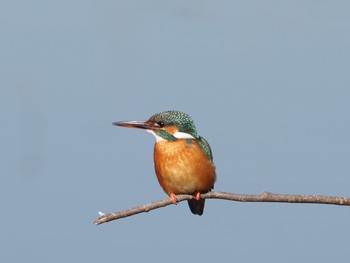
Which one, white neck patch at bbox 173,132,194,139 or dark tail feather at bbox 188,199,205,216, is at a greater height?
white neck patch at bbox 173,132,194,139

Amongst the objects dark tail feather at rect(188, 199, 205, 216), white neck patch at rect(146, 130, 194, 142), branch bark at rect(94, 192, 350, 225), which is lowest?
dark tail feather at rect(188, 199, 205, 216)

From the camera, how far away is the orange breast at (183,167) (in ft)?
23.2

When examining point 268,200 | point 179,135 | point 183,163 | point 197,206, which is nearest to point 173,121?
point 179,135

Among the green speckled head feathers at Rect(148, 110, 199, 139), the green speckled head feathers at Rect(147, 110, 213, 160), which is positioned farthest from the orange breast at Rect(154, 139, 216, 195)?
the green speckled head feathers at Rect(148, 110, 199, 139)

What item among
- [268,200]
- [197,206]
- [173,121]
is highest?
[173,121]

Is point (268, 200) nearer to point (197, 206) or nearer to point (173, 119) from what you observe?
point (173, 119)

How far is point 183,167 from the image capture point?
7141 millimetres

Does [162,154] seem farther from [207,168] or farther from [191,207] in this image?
[191,207]

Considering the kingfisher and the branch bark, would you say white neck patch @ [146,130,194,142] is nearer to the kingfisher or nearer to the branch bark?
the kingfisher

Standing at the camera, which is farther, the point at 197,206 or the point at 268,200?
the point at 197,206

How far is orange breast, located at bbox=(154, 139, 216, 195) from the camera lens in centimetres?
708

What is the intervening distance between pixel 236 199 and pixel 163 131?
1942mm

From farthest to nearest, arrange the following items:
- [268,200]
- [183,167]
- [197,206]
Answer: [197,206], [183,167], [268,200]

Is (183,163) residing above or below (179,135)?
below
